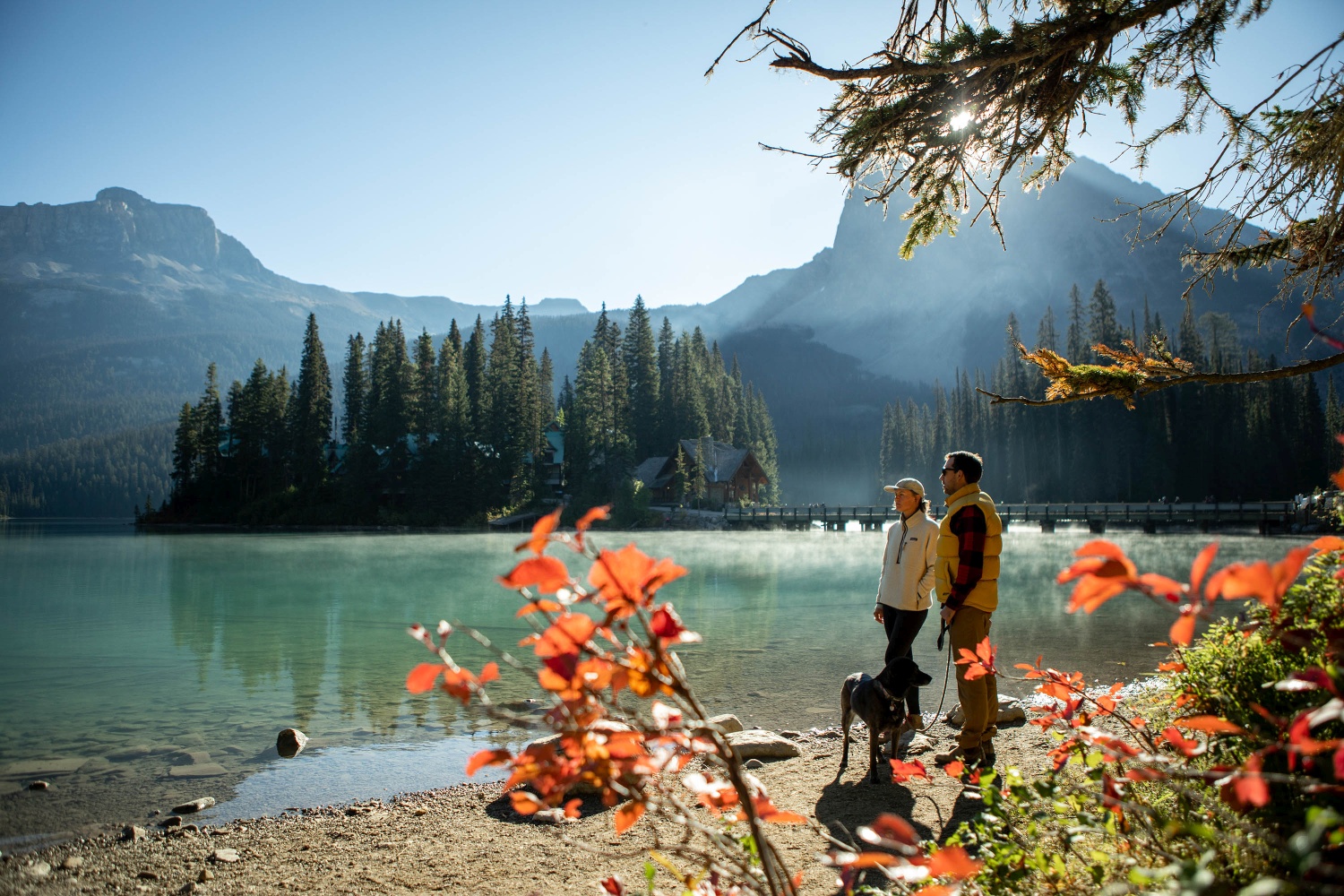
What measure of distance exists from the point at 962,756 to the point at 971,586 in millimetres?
1138

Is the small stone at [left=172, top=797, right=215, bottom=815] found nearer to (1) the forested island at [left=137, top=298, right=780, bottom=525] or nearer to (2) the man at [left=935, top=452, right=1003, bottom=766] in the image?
(2) the man at [left=935, top=452, right=1003, bottom=766]

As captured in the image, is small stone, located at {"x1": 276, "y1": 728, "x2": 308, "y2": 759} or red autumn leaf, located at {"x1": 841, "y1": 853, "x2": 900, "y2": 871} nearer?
red autumn leaf, located at {"x1": 841, "y1": 853, "x2": 900, "y2": 871}

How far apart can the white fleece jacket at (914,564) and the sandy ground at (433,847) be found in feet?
3.79

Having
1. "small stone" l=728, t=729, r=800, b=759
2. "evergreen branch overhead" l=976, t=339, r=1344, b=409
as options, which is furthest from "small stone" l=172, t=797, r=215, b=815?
"evergreen branch overhead" l=976, t=339, r=1344, b=409

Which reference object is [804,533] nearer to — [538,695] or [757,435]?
[757,435]

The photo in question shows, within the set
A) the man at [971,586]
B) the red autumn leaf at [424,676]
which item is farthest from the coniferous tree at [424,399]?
the red autumn leaf at [424,676]

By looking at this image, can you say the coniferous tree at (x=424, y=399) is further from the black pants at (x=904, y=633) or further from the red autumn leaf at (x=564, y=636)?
the red autumn leaf at (x=564, y=636)

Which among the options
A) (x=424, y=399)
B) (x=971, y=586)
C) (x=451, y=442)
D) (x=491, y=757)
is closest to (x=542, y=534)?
(x=491, y=757)

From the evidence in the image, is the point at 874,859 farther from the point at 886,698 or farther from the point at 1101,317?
the point at 1101,317

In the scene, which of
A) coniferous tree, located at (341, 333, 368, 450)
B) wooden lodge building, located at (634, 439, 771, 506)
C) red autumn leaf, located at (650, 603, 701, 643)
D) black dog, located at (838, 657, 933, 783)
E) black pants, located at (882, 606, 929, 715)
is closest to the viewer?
red autumn leaf, located at (650, 603, 701, 643)

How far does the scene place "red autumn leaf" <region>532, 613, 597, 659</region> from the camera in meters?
1.40

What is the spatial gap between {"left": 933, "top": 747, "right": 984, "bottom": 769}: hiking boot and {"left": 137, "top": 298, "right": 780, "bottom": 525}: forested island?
48.6 meters

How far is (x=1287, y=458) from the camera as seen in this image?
61.7 meters

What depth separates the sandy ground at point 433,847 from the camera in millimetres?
3949
